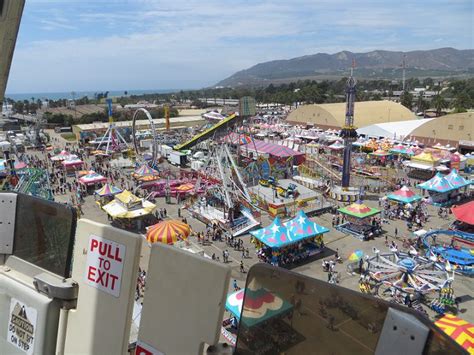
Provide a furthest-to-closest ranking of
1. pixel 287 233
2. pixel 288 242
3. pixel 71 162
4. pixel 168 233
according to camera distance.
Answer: pixel 71 162, pixel 287 233, pixel 288 242, pixel 168 233

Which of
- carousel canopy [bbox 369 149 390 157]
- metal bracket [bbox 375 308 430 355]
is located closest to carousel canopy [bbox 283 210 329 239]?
metal bracket [bbox 375 308 430 355]

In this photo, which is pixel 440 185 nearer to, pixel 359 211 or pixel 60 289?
pixel 359 211

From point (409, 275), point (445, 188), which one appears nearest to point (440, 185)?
point (445, 188)

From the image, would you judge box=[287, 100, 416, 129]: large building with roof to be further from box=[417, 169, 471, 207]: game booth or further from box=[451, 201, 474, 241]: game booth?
box=[451, 201, 474, 241]: game booth

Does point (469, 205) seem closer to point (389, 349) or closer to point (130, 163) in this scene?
point (389, 349)

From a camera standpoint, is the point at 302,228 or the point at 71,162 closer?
the point at 302,228

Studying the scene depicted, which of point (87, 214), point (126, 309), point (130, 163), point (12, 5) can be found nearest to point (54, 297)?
point (126, 309)
